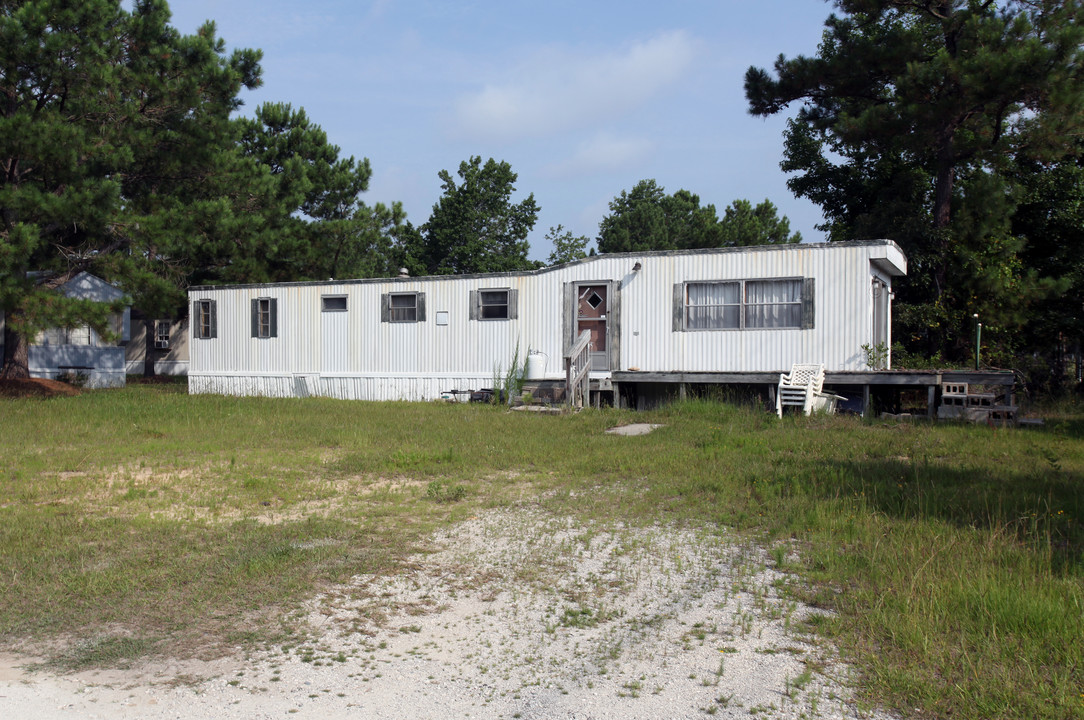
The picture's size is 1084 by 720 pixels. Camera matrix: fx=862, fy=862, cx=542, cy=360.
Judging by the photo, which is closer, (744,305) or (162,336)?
(744,305)

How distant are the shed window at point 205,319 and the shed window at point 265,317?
116 centimetres

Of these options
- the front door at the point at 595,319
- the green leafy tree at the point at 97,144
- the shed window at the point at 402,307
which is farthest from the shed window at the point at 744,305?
the green leafy tree at the point at 97,144

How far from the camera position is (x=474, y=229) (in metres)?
42.5

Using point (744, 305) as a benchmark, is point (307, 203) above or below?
above

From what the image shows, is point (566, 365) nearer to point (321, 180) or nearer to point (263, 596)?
point (263, 596)

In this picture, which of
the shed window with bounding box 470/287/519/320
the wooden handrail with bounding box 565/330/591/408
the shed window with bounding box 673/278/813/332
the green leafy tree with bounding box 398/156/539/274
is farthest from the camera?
the green leafy tree with bounding box 398/156/539/274

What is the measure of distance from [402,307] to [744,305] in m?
6.97

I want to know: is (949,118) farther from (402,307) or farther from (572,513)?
(572,513)

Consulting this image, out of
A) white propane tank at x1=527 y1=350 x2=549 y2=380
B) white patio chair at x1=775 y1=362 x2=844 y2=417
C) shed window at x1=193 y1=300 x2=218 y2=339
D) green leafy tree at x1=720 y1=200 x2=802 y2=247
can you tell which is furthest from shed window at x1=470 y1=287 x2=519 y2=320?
green leafy tree at x1=720 y1=200 x2=802 y2=247

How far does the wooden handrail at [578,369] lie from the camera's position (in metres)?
15.0

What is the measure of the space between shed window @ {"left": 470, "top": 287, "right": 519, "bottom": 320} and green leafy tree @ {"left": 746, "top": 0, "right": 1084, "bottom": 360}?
8.79 metres

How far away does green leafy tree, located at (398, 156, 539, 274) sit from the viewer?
41812mm

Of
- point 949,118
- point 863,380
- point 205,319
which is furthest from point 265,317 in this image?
point 949,118

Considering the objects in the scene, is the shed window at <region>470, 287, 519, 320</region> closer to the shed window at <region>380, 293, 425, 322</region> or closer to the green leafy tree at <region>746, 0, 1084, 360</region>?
the shed window at <region>380, 293, 425, 322</region>
